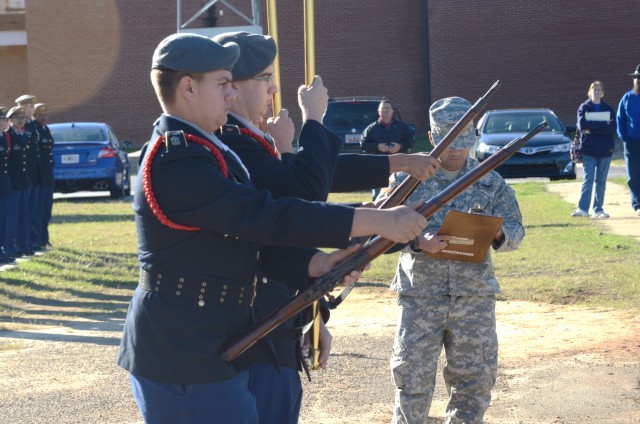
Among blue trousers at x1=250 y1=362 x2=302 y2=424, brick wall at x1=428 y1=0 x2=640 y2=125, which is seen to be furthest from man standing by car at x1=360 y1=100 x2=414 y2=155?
brick wall at x1=428 y1=0 x2=640 y2=125

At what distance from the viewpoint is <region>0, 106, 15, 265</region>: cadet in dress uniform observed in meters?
13.7

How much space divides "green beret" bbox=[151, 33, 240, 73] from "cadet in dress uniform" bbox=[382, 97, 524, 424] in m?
2.17

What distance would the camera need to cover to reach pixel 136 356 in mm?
3217

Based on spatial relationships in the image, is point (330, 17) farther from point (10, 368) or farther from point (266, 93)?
point (266, 93)

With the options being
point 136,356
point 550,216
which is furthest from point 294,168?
point 550,216

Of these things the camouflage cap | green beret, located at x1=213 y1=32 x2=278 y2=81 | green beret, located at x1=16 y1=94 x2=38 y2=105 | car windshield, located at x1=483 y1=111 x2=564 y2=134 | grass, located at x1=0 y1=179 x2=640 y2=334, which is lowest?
grass, located at x1=0 y1=179 x2=640 y2=334

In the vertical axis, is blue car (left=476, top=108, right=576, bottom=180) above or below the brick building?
below

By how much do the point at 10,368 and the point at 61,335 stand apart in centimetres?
123

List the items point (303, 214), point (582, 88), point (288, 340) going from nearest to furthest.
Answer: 1. point (303, 214)
2. point (288, 340)
3. point (582, 88)

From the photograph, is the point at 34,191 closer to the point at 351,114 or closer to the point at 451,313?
the point at 351,114

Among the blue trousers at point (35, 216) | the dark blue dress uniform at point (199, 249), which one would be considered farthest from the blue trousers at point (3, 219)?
the dark blue dress uniform at point (199, 249)

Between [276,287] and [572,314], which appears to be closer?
[276,287]

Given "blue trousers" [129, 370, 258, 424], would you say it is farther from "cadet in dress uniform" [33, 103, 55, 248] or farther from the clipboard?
"cadet in dress uniform" [33, 103, 55, 248]

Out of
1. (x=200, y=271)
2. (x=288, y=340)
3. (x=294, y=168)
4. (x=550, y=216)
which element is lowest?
(x=550, y=216)
